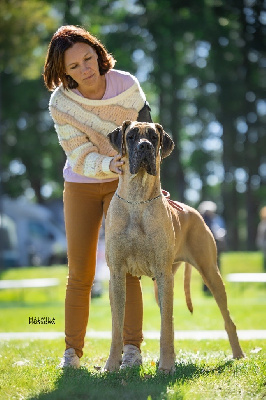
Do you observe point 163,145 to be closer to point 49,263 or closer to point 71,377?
point 71,377

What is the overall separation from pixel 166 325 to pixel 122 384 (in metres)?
0.49

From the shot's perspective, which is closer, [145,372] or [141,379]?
[141,379]

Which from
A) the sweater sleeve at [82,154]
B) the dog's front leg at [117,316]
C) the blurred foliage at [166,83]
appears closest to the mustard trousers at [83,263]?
the sweater sleeve at [82,154]

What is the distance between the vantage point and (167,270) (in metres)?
4.45

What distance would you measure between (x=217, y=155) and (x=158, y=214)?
30817 mm

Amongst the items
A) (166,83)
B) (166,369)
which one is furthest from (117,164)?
(166,83)

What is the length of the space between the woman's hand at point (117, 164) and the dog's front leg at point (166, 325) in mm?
721

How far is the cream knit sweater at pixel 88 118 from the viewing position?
4.88 meters

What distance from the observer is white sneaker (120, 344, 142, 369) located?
4.75 metres

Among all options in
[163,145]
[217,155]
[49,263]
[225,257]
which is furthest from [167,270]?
[217,155]

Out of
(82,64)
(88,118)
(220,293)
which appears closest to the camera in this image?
(82,64)

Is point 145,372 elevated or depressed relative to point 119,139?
depressed

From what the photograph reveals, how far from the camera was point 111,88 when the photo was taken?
16.4 feet

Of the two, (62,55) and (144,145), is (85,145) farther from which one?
(144,145)
